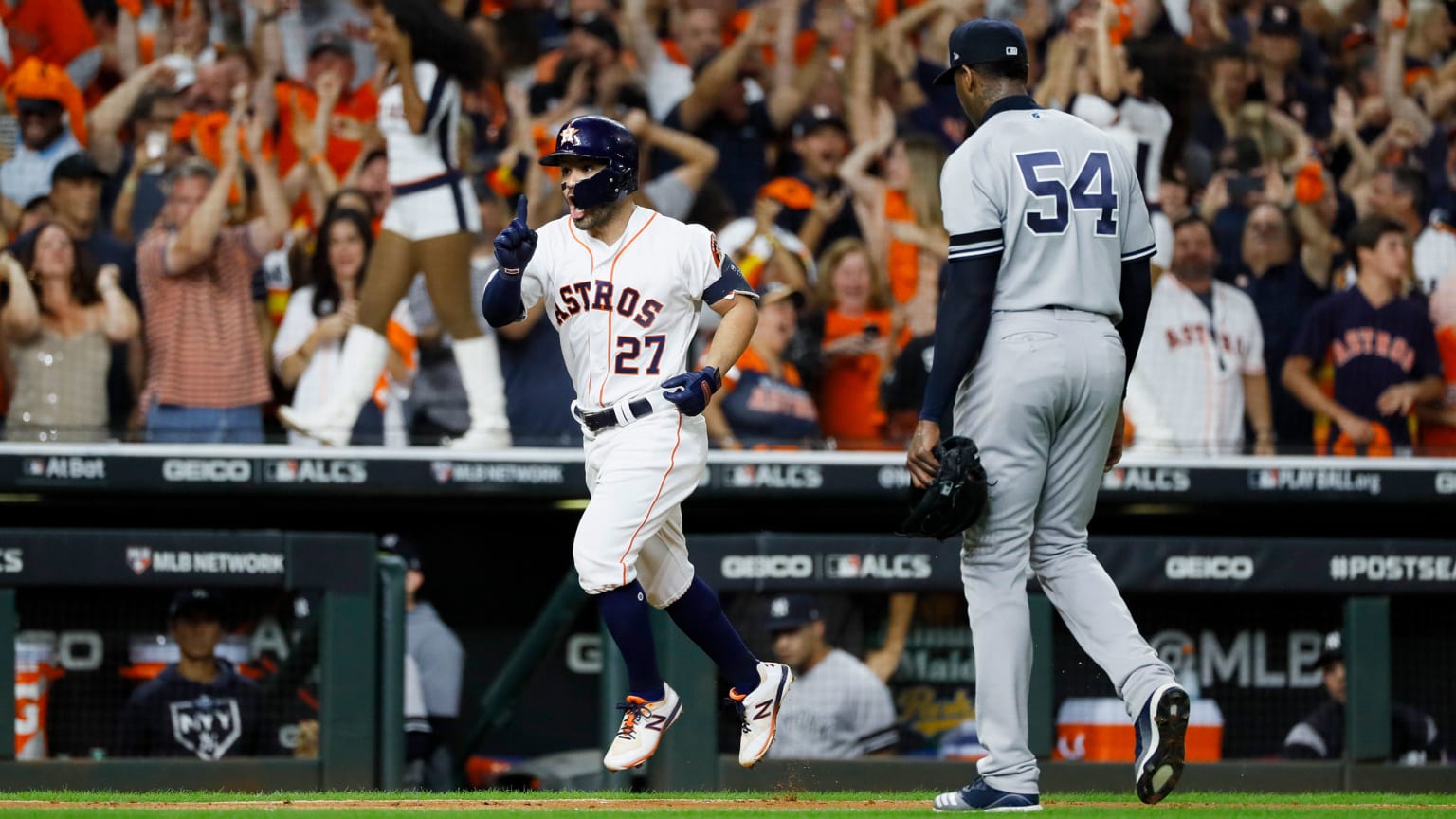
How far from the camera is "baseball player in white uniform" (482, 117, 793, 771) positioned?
4.58 m

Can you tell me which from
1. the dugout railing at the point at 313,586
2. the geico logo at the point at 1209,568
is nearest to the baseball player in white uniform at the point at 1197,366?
the geico logo at the point at 1209,568

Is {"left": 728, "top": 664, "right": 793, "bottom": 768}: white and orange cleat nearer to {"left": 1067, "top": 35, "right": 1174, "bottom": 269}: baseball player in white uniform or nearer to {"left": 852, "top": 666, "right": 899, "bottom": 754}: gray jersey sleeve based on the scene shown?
{"left": 852, "top": 666, "right": 899, "bottom": 754}: gray jersey sleeve

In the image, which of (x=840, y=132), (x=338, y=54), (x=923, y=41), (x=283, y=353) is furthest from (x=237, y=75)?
(x=923, y=41)

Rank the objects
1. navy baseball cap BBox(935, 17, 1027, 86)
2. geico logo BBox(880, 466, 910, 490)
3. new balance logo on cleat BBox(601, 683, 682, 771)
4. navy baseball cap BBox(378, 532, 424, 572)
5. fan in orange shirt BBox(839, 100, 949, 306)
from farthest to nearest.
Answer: fan in orange shirt BBox(839, 100, 949, 306) < navy baseball cap BBox(378, 532, 424, 572) < geico logo BBox(880, 466, 910, 490) < new balance logo on cleat BBox(601, 683, 682, 771) < navy baseball cap BBox(935, 17, 1027, 86)

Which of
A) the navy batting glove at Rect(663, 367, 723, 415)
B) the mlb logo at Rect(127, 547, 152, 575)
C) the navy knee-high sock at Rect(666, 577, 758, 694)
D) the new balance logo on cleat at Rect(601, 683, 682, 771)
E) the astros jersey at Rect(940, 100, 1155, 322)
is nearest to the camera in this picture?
the astros jersey at Rect(940, 100, 1155, 322)

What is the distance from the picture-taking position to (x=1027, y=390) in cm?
424

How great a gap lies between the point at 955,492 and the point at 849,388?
4029 mm

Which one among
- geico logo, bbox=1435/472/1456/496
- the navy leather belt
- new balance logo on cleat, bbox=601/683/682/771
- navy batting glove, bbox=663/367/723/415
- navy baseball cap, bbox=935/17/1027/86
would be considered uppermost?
navy baseball cap, bbox=935/17/1027/86

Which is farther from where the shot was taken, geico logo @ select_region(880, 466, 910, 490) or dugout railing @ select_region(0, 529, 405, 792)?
geico logo @ select_region(880, 466, 910, 490)

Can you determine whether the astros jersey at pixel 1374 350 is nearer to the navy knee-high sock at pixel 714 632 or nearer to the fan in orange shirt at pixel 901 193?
the fan in orange shirt at pixel 901 193

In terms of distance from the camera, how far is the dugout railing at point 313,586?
22.7 feet

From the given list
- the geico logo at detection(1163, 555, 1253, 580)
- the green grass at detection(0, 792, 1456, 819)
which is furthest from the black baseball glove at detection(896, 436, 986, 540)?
the geico logo at detection(1163, 555, 1253, 580)

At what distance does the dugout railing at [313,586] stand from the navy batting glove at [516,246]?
9.36 feet

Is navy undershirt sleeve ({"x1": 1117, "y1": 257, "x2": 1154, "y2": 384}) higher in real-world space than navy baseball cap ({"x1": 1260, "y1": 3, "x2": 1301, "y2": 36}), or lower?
lower
